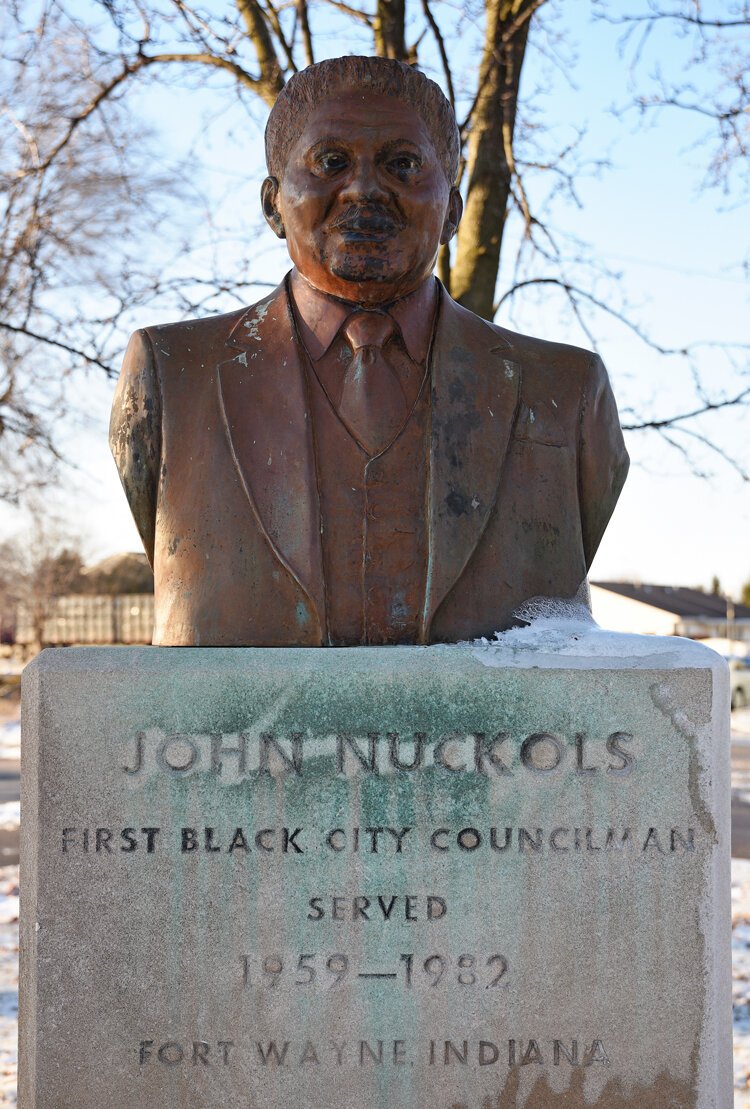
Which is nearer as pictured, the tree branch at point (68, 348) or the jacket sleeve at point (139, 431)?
the jacket sleeve at point (139, 431)

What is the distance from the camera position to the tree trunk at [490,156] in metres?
7.61

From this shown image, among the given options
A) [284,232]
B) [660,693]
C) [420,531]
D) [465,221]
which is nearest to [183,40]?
[465,221]

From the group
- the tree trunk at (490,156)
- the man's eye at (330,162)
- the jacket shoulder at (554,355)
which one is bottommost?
the jacket shoulder at (554,355)

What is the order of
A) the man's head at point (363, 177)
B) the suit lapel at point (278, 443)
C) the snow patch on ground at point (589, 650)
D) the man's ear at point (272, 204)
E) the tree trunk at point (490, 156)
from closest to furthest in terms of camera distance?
the snow patch on ground at point (589, 650), the suit lapel at point (278, 443), the man's head at point (363, 177), the man's ear at point (272, 204), the tree trunk at point (490, 156)

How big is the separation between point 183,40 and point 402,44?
59.6 inches

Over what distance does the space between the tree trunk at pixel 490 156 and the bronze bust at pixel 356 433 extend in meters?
4.51

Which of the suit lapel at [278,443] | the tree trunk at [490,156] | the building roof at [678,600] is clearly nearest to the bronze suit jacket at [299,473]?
the suit lapel at [278,443]

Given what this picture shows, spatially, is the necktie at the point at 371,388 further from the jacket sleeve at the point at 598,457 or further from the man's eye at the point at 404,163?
the jacket sleeve at the point at 598,457

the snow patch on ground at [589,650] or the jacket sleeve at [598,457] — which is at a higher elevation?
the jacket sleeve at [598,457]

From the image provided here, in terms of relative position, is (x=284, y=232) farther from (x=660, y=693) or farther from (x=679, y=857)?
(x=679, y=857)

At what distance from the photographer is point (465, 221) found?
7797mm

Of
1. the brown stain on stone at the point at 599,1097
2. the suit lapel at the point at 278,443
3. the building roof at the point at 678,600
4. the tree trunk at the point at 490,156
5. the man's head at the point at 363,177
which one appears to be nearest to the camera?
the brown stain on stone at the point at 599,1097

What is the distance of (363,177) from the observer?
294 cm

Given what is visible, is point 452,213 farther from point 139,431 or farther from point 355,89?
point 139,431
